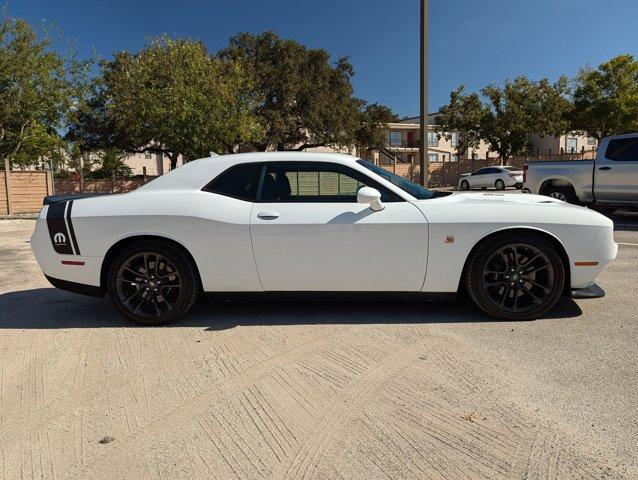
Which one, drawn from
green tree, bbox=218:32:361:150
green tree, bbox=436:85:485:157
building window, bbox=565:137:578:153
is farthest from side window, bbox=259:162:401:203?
building window, bbox=565:137:578:153

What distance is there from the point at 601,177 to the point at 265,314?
863cm

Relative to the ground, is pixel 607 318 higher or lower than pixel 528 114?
lower

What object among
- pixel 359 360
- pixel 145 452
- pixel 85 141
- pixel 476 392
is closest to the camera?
pixel 145 452

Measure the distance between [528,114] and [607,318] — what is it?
34.3 meters

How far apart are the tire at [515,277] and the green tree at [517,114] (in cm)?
3329

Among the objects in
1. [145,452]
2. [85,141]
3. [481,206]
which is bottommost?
[145,452]

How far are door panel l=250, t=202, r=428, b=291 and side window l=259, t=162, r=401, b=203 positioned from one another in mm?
82

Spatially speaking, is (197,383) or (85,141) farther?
(85,141)

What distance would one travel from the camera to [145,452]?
7.70ft

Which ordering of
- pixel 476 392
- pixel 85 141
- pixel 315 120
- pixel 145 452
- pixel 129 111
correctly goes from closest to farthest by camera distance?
pixel 145 452
pixel 476 392
pixel 129 111
pixel 85 141
pixel 315 120

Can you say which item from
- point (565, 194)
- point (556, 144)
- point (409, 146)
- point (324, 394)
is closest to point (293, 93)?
point (565, 194)

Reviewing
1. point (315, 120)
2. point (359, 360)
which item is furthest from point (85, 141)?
point (359, 360)

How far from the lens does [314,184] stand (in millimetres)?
4105

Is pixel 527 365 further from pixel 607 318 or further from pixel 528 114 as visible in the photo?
pixel 528 114
